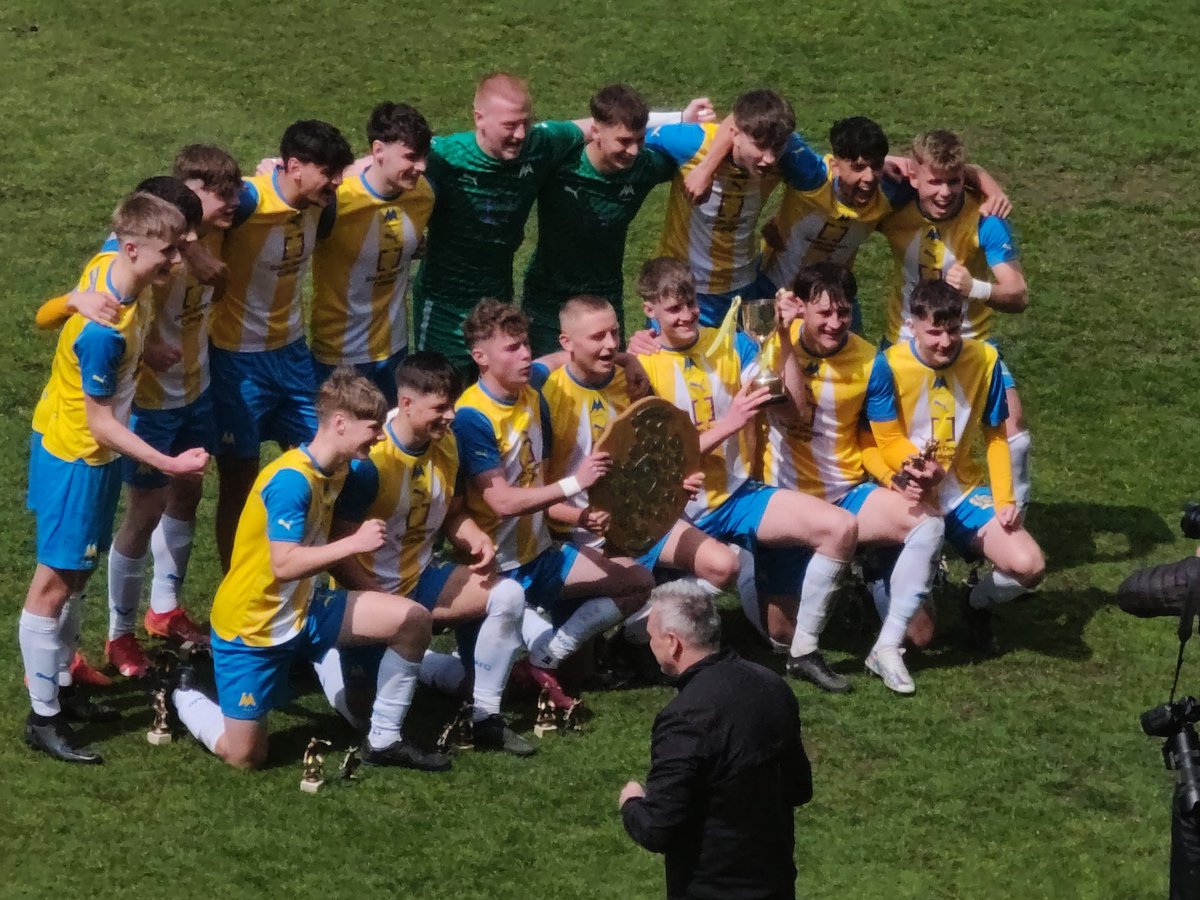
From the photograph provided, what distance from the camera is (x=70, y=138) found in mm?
13117

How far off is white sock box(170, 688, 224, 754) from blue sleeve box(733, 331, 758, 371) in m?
2.63

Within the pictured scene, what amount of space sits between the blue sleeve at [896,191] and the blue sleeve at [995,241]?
0.37 metres

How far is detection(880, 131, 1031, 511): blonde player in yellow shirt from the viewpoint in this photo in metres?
8.66

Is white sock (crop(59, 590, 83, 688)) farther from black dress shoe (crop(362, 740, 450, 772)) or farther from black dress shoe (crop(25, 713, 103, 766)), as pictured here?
black dress shoe (crop(362, 740, 450, 772))

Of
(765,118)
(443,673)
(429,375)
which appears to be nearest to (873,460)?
(765,118)

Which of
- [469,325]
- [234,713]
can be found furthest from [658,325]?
[234,713]

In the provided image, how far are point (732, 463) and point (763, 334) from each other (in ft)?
1.91

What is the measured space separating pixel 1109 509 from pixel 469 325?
390cm

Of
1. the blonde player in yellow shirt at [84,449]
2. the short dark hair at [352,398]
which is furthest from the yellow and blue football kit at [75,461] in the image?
the short dark hair at [352,398]

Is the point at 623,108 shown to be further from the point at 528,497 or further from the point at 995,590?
the point at 995,590

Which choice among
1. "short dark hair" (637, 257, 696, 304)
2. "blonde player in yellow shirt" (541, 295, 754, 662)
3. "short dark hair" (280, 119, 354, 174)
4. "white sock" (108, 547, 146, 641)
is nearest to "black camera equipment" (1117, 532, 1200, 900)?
"blonde player in yellow shirt" (541, 295, 754, 662)

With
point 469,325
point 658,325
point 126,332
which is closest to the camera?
point 126,332

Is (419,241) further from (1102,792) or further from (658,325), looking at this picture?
(1102,792)

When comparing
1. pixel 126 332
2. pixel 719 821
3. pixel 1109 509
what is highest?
pixel 126 332
